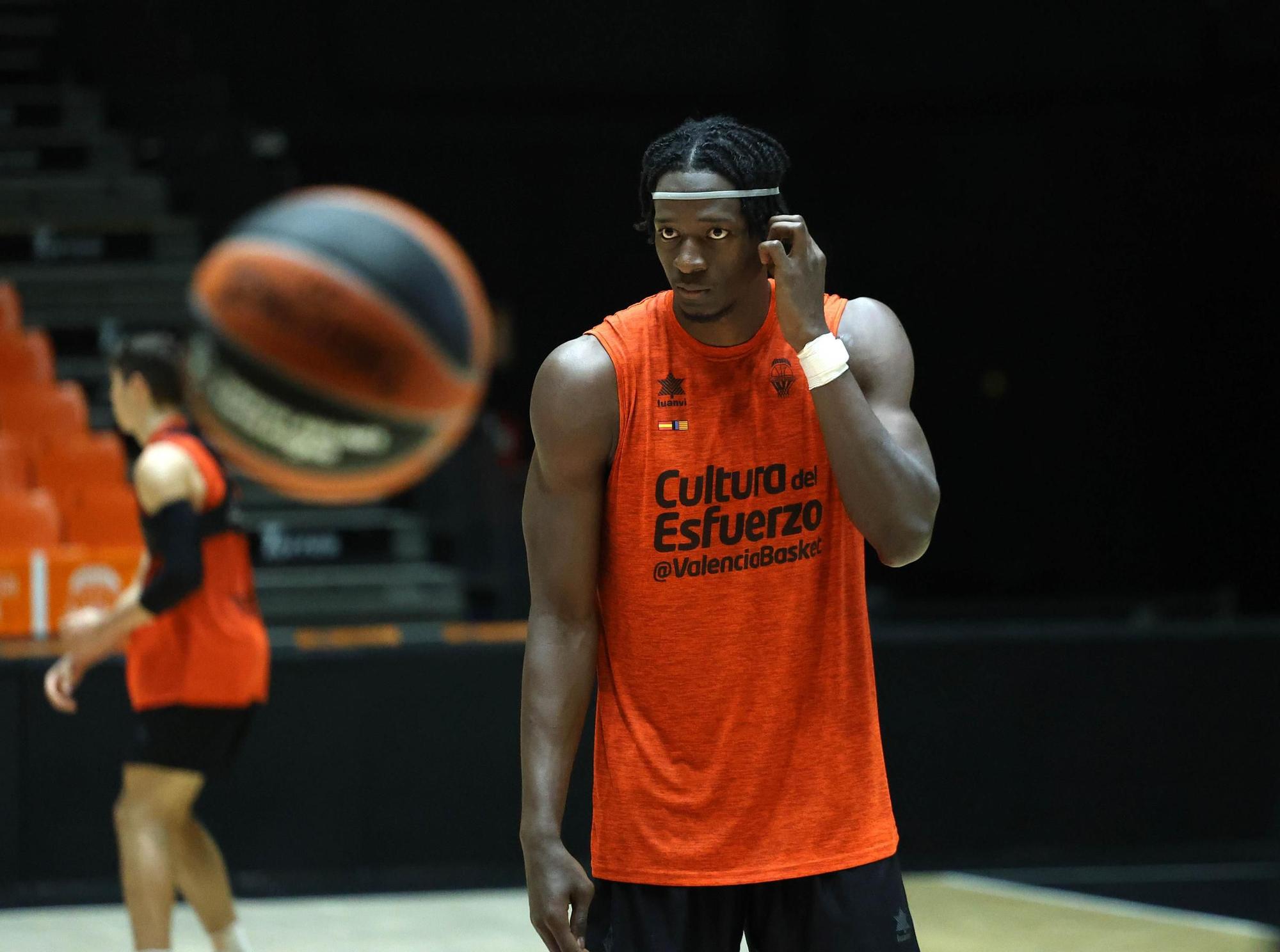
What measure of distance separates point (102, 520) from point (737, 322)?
247 inches

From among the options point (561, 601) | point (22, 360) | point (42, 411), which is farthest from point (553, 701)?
point (22, 360)

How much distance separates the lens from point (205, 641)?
4816mm

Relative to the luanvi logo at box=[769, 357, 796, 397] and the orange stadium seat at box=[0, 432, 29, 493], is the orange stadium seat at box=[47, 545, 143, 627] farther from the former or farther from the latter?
the luanvi logo at box=[769, 357, 796, 397]

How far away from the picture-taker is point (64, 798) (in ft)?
21.4

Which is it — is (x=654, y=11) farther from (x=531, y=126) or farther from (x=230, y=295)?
(x=230, y=295)

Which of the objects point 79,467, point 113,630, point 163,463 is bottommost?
point 79,467

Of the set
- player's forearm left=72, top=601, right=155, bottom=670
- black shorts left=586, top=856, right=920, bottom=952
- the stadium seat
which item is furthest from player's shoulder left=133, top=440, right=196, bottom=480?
the stadium seat

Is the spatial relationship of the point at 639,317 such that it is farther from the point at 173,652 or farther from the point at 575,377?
the point at 173,652

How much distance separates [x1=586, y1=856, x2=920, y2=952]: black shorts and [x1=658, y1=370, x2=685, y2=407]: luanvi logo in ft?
2.10

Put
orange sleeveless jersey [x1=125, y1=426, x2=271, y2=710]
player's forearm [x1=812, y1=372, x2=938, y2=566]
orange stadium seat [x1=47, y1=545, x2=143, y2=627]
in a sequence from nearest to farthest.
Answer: player's forearm [x1=812, y1=372, x2=938, y2=566], orange sleeveless jersey [x1=125, y1=426, x2=271, y2=710], orange stadium seat [x1=47, y1=545, x2=143, y2=627]

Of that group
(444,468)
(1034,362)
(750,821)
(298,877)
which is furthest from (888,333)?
(1034,362)

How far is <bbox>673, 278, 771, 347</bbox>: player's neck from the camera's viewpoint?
2490 millimetres

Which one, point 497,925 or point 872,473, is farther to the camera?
point 497,925

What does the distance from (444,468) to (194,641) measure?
A: 5776mm
